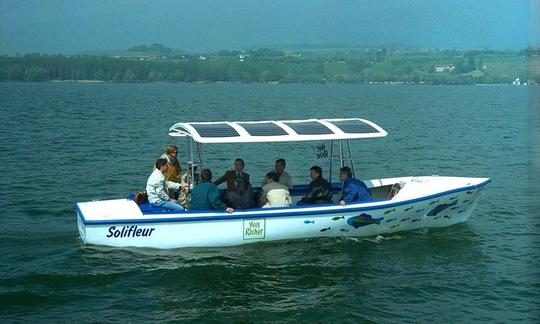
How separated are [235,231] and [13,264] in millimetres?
4771

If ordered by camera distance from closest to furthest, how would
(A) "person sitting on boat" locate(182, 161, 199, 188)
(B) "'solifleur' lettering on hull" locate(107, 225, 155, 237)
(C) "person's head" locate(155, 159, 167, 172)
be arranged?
(B) "'solifleur' lettering on hull" locate(107, 225, 155, 237), (C) "person's head" locate(155, 159, 167, 172), (A) "person sitting on boat" locate(182, 161, 199, 188)

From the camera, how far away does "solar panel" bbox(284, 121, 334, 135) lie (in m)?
16.7

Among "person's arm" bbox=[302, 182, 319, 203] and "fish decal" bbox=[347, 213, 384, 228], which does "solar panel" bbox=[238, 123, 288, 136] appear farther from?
"fish decal" bbox=[347, 213, 384, 228]

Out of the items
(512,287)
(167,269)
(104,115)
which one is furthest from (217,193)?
(104,115)

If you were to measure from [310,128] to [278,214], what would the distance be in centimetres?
255

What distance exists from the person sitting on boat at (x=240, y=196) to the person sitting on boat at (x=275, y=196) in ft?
1.00

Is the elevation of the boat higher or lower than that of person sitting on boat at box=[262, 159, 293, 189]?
lower

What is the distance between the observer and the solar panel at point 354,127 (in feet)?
55.9

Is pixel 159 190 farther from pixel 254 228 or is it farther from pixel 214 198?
pixel 254 228

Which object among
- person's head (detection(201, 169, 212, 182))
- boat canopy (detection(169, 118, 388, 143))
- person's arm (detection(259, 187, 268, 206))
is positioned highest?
boat canopy (detection(169, 118, 388, 143))

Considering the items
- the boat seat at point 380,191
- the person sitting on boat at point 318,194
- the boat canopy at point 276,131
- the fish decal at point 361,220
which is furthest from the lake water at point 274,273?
the boat canopy at point 276,131

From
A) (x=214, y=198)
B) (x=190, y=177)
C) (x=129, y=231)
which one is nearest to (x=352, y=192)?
(x=214, y=198)

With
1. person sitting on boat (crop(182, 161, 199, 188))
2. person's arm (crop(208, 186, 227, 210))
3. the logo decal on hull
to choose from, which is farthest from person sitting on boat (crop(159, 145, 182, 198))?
the logo decal on hull

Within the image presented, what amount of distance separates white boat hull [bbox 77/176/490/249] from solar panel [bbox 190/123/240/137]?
1810 mm
